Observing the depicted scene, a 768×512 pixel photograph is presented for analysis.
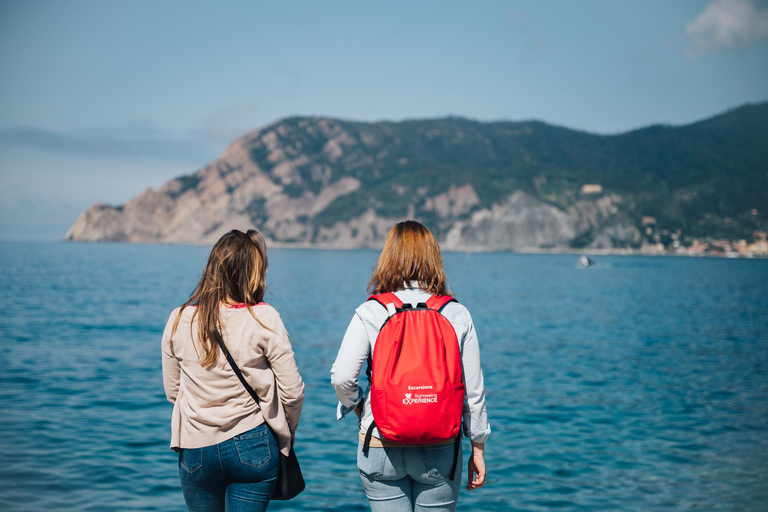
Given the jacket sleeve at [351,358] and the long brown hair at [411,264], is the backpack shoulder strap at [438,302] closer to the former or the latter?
the long brown hair at [411,264]

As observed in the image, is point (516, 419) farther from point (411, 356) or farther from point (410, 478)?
point (411, 356)

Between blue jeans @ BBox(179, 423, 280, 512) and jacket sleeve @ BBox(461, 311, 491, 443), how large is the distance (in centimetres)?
119

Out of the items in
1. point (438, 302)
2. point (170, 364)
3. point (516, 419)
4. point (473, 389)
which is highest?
point (438, 302)

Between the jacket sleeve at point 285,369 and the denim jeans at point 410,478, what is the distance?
50cm

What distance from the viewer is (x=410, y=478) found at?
3.71 meters

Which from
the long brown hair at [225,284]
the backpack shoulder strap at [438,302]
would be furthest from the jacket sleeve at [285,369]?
the backpack shoulder strap at [438,302]

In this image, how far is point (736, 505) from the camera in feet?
28.9

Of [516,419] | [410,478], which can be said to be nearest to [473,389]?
[410,478]

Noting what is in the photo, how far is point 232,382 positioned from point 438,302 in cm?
129

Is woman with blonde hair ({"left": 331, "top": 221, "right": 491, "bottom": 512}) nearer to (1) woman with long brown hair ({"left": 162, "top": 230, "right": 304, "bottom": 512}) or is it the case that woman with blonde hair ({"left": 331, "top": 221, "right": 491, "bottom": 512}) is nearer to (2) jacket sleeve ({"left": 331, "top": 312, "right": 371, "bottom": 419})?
(2) jacket sleeve ({"left": 331, "top": 312, "right": 371, "bottom": 419})

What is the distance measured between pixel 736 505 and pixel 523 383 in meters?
8.24

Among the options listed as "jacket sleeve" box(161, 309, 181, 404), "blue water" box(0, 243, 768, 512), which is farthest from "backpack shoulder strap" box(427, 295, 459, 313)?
"blue water" box(0, 243, 768, 512)

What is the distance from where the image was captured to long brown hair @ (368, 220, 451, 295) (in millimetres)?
3689

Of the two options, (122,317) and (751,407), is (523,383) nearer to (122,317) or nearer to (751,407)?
(751,407)
